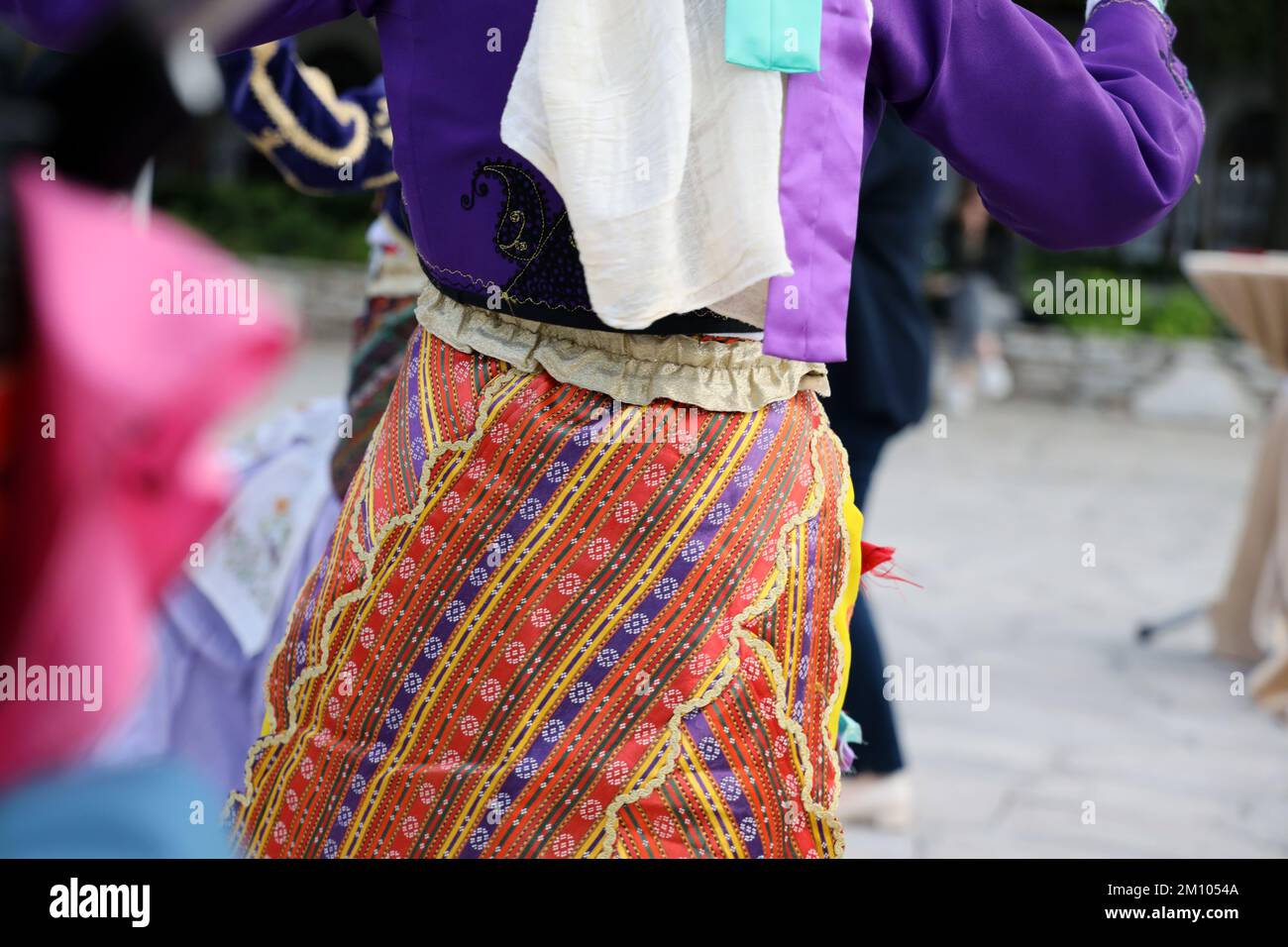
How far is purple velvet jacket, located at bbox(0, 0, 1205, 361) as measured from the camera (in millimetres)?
1426

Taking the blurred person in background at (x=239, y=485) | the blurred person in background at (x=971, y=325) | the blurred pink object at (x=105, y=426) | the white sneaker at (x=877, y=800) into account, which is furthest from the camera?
the blurred person in background at (x=971, y=325)

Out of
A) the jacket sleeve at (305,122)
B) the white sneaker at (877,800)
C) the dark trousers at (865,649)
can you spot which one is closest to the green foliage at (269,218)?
the jacket sleeve at (305,122)

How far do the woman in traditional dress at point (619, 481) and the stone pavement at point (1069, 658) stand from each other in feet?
0.99

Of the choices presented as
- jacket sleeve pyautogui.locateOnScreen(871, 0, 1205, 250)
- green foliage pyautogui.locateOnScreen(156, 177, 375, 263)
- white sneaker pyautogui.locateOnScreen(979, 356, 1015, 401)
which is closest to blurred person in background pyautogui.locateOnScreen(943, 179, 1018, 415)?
white sneaker pyautogui.locateOnScreen(979, 356, 1015, 401)

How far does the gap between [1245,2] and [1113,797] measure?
47.8 ft

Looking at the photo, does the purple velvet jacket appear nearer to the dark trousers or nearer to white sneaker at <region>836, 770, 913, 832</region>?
the dark trousers

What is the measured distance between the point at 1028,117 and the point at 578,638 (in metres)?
0.66

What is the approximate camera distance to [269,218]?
1356 centimetres

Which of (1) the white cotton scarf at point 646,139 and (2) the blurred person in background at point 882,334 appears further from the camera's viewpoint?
(2) the blurred person in background at point 882,334

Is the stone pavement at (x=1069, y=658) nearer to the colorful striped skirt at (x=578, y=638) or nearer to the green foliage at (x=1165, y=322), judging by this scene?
the colorful striped skirt at (x=578, y=638)

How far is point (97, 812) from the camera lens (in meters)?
0.61

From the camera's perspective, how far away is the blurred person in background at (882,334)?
9.12ft

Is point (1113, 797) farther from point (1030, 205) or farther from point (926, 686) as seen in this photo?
point (1030, 205)

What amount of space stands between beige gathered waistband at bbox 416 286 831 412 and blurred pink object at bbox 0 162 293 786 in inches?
35.4
